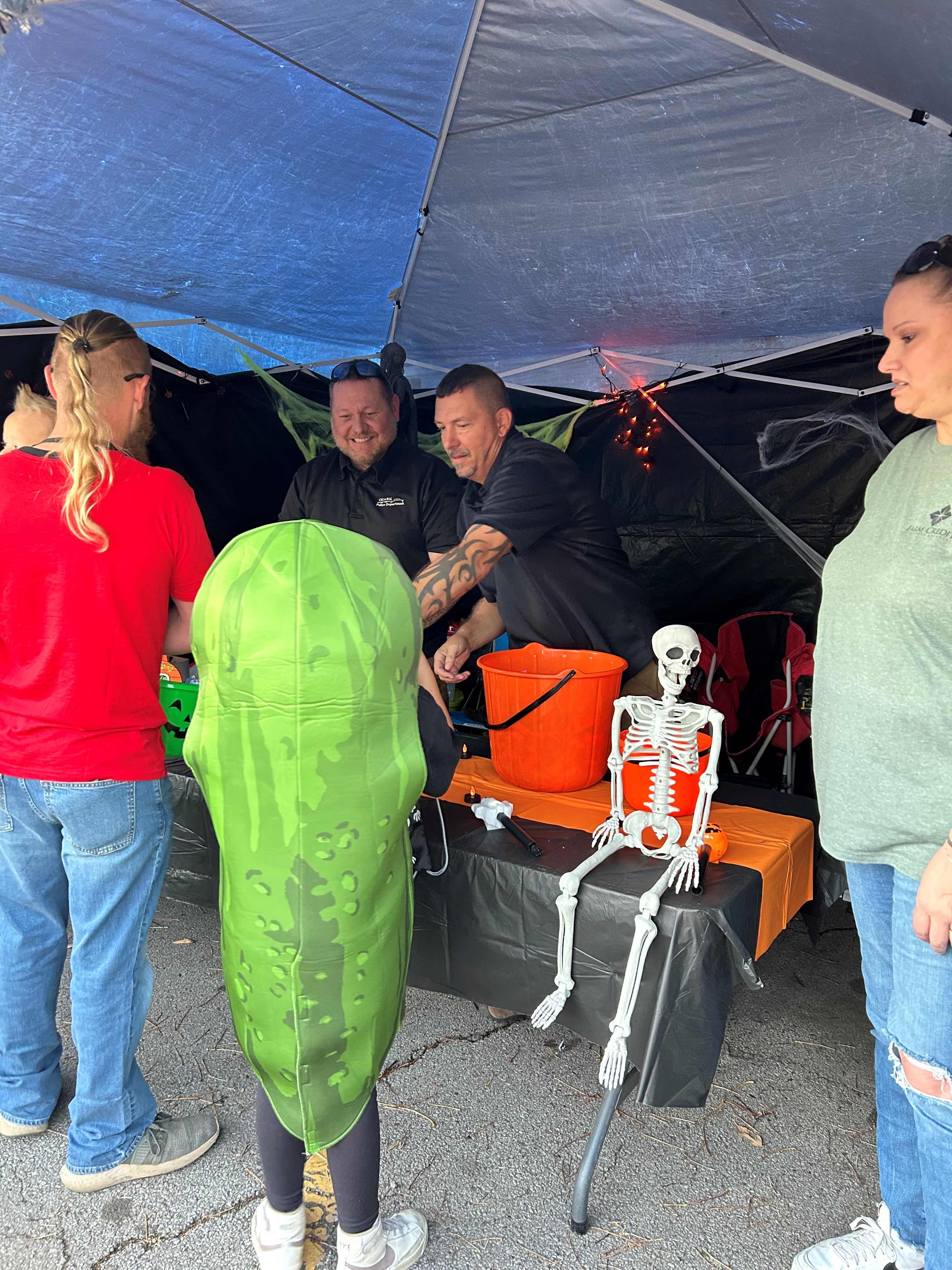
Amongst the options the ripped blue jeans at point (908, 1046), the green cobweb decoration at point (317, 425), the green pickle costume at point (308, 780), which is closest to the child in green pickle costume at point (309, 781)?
the green pickle costume at point (308, 780)

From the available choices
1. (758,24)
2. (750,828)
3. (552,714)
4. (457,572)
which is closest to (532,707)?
(552,714)

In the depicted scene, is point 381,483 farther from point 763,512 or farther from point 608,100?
point 763,512

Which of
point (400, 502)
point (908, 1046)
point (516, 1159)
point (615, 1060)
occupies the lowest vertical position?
point (516, 1159)

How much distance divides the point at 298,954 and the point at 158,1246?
892mm

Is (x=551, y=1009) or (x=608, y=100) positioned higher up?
(x=608, y=100)

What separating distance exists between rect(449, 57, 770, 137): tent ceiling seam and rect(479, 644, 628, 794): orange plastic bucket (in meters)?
1.50

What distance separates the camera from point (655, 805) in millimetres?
1738

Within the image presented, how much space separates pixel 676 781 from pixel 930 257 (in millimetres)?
1019

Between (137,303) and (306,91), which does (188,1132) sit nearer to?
(306,91)

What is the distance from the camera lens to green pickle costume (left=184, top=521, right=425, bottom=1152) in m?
1.20

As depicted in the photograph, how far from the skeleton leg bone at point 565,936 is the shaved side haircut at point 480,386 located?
1400 millimetres

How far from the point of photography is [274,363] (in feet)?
15.4

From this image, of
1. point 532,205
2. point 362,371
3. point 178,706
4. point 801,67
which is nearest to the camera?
point 801,67

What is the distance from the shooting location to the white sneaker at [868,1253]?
5.06 feet
